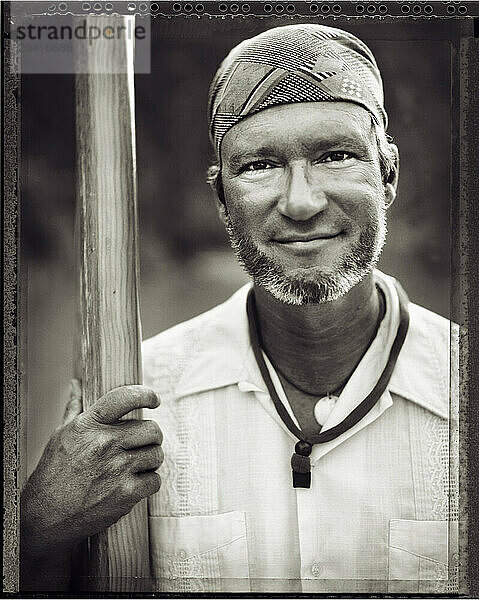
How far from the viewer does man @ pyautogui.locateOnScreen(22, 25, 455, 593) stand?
1645 millimetres

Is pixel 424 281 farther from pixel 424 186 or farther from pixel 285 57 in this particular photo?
pixel 285 57

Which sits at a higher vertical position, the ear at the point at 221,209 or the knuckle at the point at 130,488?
the ear at the point at 221,209

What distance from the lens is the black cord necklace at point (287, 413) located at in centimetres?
166

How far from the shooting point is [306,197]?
A: 162 cm

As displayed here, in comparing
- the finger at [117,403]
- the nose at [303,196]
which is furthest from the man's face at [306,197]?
the finger at [117,403]

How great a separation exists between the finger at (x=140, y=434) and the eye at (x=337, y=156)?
0.54 m

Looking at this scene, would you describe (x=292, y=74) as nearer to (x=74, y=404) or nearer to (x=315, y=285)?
(x=315, y=285)

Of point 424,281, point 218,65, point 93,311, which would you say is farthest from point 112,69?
point 424,281

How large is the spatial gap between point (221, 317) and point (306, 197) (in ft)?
0.86

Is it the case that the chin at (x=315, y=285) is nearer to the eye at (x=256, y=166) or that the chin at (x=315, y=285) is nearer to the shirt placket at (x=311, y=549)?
the eye at (x=256, y=166)

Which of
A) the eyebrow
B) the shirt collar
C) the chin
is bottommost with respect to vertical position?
the shirt collar
